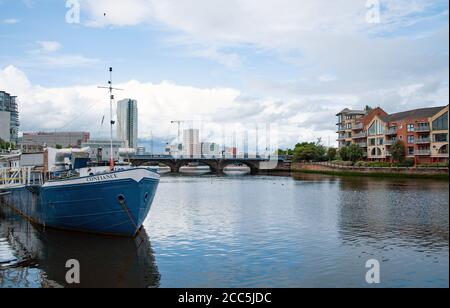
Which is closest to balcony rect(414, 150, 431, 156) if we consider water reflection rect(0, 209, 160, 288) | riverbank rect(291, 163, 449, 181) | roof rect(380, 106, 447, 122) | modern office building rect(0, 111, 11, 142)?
riverbank rect(291, 163, 449, 181)

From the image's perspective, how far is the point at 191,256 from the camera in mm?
23438

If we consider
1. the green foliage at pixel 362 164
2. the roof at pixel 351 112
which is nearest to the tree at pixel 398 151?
the green foliage at pixel 362 164

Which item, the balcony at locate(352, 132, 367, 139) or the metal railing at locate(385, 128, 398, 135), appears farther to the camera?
the balcony at locate(352, 132, 367, 139)

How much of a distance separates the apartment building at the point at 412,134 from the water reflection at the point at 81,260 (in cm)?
7424

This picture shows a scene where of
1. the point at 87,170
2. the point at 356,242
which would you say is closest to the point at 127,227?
the point at 87,170

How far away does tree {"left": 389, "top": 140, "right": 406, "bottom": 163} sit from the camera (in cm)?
9138

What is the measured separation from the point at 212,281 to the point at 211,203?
104 ft

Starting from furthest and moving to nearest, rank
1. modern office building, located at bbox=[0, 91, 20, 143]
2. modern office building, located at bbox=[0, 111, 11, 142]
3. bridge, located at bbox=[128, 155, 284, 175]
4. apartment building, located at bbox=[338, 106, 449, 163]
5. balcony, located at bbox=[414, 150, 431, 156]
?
modern office building, located at bbox=[0, 91, 20, 143], bridge, located at bbox=[128, 155, 284, 175], modern office building, located at bbox=[0, 111, 11, 142], balcony, located at bbox=[414, 150, 431, 156], apartment building, located at bbox=[338, 106, 449, 163]

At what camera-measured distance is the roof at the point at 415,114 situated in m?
90.9

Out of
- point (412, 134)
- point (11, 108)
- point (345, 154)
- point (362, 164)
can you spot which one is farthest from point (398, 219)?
point (11, 108)

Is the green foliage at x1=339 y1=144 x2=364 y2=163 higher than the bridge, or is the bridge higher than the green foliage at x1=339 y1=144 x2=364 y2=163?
the green foliage at x1=339 y1=144 x2=364 y2=163

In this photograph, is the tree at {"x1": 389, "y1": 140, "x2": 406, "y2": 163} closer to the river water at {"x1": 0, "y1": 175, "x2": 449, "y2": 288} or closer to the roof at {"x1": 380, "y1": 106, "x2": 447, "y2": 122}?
the roof at {"x1": 380, "y1": 106, "x2": 447, "y2": 122}

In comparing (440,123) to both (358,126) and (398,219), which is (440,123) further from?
(398,219)
